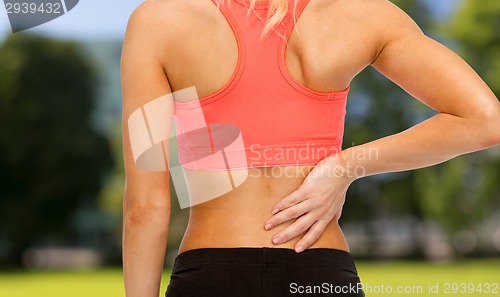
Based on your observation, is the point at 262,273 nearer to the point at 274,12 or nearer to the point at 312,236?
the point at 312,236

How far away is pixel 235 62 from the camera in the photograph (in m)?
1.77

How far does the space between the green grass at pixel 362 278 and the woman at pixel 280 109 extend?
724 inches

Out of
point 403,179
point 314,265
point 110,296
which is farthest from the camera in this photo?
point 403,179

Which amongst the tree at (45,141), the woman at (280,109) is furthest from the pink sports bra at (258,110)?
the tree at (45,141)

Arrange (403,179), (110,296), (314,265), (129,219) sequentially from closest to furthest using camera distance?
(314,265) → (129,219) → (110,296) → (403,179)

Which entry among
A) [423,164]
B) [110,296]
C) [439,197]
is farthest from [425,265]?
[423,164]

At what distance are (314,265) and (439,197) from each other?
23.0 meters

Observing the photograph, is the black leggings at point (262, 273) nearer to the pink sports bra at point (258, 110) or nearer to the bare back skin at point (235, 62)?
the bare back skin at point (235, 62)

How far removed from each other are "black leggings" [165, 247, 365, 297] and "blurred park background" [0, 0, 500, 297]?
18.7 meters

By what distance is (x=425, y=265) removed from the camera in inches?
888

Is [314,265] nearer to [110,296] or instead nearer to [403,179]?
[110,296]

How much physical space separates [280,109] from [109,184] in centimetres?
2443

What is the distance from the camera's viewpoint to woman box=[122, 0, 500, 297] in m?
1.77

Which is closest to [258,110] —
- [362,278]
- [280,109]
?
[280,109]
